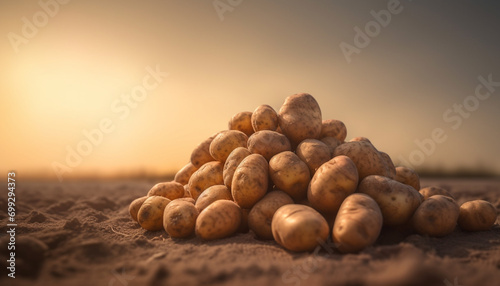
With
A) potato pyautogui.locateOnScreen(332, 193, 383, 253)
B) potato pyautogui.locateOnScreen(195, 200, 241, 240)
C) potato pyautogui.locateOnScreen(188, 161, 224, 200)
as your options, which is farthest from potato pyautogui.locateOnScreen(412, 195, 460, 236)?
potato pyautogui.locateOnScreen(188, 161, 224, 200)

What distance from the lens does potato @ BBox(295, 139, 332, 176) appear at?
Result: 3826 millimetres

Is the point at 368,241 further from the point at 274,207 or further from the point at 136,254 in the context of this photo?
the point at 136,254

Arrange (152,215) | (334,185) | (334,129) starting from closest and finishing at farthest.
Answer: (334,185)
(152,215)
(334,129)

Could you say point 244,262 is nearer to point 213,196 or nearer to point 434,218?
point 213,196

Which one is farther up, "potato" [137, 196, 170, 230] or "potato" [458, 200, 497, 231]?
"potato" [137, 196, 170, 230]

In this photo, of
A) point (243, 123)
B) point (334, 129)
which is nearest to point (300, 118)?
point (334, 129)

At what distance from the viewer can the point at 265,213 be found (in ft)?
11.6

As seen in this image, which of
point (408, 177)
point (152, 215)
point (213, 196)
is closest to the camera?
point (213, 196)

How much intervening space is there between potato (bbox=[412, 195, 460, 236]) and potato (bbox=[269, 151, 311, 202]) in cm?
141

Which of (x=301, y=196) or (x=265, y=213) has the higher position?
(x=301, y=196)

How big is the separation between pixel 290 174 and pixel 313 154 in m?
0.48

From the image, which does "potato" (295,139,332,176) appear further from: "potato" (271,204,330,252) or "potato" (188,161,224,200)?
"potato" (188,161,224,200)

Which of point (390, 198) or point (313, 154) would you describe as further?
point (313, 154)

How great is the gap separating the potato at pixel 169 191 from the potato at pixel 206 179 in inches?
20.7
